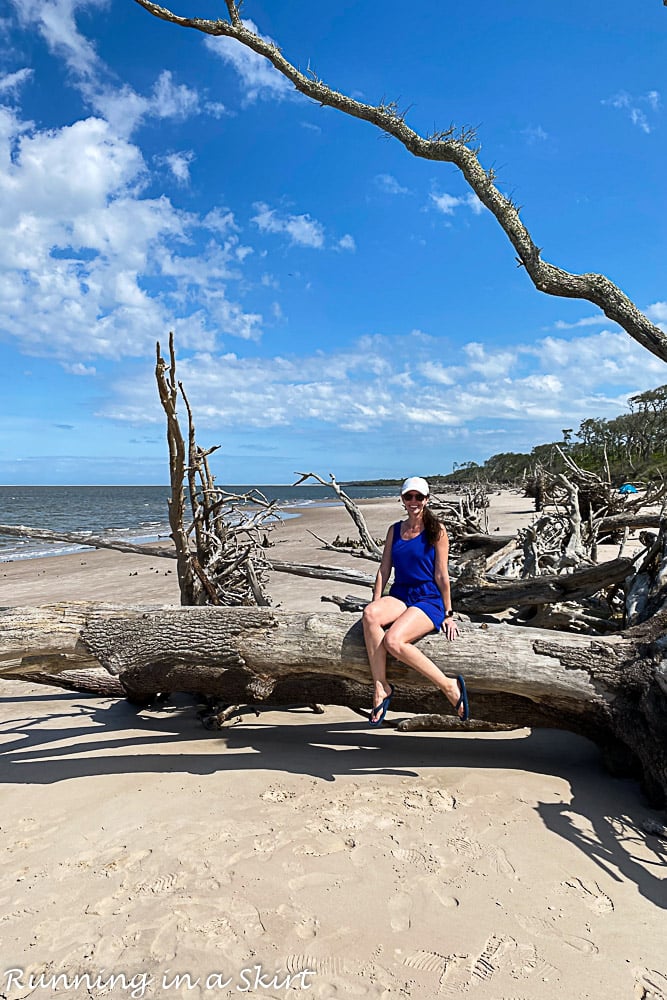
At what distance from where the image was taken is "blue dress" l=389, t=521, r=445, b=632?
3.62 m

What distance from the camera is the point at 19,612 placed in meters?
4.00

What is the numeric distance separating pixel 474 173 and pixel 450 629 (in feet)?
11.0

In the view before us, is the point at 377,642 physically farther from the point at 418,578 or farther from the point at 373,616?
the point at 418,578

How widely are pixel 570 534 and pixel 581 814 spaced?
16.5ft

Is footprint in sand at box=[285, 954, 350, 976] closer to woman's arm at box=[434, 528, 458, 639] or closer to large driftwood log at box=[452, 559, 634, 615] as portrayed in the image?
woman's arm at box=[434, 528, 458, 639]

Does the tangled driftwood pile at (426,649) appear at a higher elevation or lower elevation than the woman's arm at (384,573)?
lower

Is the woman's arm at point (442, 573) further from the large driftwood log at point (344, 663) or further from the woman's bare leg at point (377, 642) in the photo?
the woman's bare leg at point (377, 642)

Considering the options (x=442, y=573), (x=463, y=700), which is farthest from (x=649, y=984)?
(x=442, y=573)

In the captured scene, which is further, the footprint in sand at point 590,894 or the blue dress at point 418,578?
the blue dress at point 418,578

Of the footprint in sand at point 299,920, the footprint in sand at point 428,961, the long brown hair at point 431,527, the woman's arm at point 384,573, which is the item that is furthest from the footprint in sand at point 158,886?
the long brown hair at point 431,527

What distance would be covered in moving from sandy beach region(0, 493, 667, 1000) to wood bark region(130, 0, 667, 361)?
2908mm

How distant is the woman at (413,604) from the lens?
11.1ft

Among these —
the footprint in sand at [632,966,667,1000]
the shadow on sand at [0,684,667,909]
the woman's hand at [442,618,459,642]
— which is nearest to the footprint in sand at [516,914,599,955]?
the footprint in sand at [632,966,667,1000]

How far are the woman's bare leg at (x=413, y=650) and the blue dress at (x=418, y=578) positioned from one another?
0.44 ft
